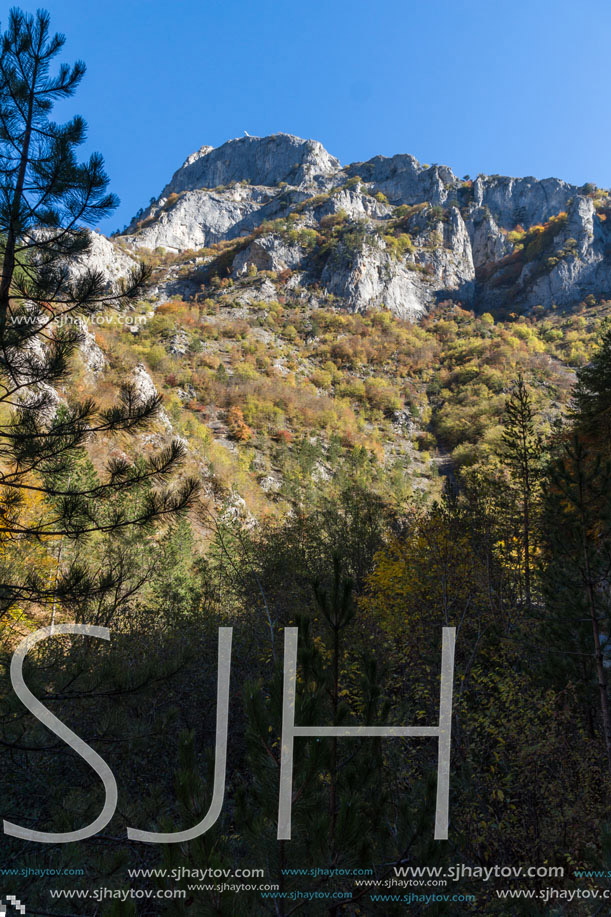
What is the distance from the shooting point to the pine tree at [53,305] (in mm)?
3611

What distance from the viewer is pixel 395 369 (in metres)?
64.6

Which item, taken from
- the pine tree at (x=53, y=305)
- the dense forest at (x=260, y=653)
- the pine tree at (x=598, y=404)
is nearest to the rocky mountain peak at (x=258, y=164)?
the pine tree at (x=598, y=404)

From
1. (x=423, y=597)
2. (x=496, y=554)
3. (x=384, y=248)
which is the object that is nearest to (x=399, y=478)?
(x=496, y=554)

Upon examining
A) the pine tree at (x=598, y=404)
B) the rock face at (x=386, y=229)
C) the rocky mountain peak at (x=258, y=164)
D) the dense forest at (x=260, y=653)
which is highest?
the rocky mountain peak at (x=258, y=164)

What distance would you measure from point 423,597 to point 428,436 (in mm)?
42698

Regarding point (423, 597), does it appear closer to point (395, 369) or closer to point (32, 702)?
point (32, 702)

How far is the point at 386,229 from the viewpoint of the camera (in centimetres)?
8769

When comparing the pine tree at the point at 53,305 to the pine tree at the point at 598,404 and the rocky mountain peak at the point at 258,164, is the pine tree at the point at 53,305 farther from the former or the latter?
the rocky mountain peak at the point at 258,164

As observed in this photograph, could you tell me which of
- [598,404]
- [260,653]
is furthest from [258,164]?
[260,653]

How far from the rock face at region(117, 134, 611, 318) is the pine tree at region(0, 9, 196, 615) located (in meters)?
71.7

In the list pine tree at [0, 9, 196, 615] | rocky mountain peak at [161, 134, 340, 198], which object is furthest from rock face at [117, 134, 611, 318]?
pine tree at [0, 9, 196, 615]

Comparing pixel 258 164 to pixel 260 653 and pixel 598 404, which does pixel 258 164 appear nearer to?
pixel 598 404

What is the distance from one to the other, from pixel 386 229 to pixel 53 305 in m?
98.3

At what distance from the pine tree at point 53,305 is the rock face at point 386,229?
235 ft
